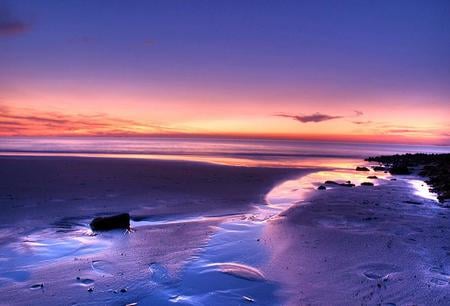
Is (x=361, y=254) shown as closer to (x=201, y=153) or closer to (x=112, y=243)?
(x=112, y=243)

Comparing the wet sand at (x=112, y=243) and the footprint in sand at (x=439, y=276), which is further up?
the footprint in sand at (x=439, y=276)

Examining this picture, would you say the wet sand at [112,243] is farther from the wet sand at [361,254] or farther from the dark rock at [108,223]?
the wet sand at [361,254]

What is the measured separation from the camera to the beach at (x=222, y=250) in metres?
5.50

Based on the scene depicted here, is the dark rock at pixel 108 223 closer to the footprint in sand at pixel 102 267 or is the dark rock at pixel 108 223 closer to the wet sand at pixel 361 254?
the footprint in sand at pixel 102 267

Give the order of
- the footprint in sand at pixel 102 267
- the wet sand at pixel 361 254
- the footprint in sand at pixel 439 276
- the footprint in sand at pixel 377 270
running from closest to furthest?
the wet sand at pixel 361 254 → the footprint in sand at pixel 439 276 → the footprint in sand at pixel 377 270 → the footprint in sand at pixel 102 267

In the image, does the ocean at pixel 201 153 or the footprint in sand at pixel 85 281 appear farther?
the ocean at pixel 201 153

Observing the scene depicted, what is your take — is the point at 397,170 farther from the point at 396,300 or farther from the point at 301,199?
the point at 396,300

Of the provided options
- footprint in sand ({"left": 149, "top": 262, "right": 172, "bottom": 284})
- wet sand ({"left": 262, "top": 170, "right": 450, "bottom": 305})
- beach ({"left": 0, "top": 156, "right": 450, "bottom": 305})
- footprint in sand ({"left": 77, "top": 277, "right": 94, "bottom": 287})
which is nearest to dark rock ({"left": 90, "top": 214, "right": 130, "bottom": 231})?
beach ({"left": 0, "top": 156, "right": 450, "bottom": 305})

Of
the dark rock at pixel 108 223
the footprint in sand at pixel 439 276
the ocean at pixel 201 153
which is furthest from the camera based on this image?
the ocean at pixel 201 153

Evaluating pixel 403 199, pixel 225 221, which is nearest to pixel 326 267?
pixel 225 221

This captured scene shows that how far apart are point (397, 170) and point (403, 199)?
14558 mm

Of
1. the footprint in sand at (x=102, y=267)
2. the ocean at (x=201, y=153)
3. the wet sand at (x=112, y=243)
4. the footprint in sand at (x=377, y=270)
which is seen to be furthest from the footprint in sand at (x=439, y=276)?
the ocean at (x=201, y=153)

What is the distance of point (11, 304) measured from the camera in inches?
201

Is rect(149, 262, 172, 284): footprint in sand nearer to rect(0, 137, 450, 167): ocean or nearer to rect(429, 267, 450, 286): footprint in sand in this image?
rect(429, 267, 450, 286): footprint in sand
